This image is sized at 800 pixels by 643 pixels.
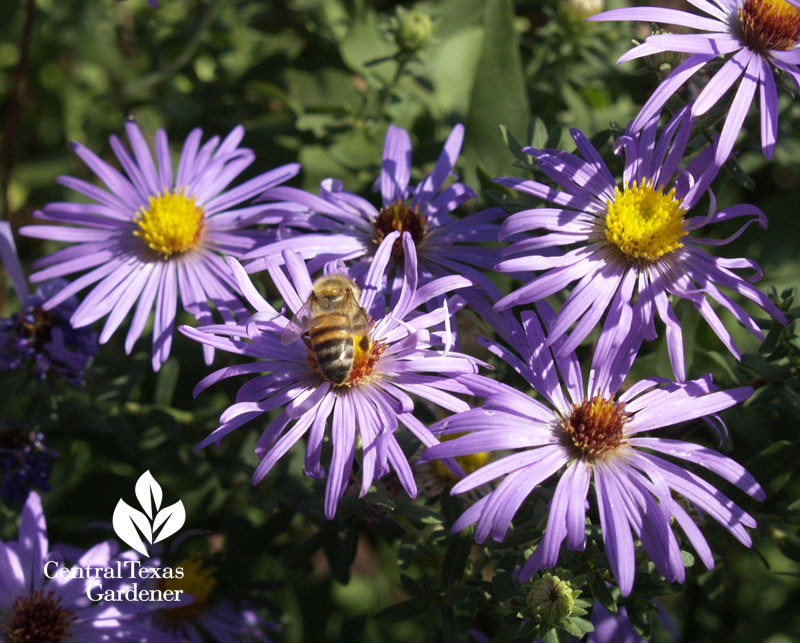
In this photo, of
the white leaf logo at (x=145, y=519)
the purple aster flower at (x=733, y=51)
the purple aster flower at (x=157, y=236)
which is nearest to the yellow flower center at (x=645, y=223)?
the purple aster flower at (x=733, y=51)

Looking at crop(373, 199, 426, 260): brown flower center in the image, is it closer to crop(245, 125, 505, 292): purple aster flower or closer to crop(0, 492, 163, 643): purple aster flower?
crop(245, 125, 505, 292): purple aster flower

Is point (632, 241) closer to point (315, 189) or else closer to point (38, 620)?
point (315, 189)

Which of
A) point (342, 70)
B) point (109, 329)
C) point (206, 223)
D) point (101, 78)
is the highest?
point (101, 78)

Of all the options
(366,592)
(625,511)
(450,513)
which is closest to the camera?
(625,511)

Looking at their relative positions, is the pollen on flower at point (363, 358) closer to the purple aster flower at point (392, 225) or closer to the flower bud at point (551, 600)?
the purple aster flower at point (392, 225)

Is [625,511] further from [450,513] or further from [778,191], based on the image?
[778,191]

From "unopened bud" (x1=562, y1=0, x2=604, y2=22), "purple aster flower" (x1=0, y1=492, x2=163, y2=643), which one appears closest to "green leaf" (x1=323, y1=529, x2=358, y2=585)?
"purple aster flower" (x1=0, y1=492, x2=163, y2=643)

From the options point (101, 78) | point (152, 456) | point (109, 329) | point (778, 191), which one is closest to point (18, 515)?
point (152, 456)
